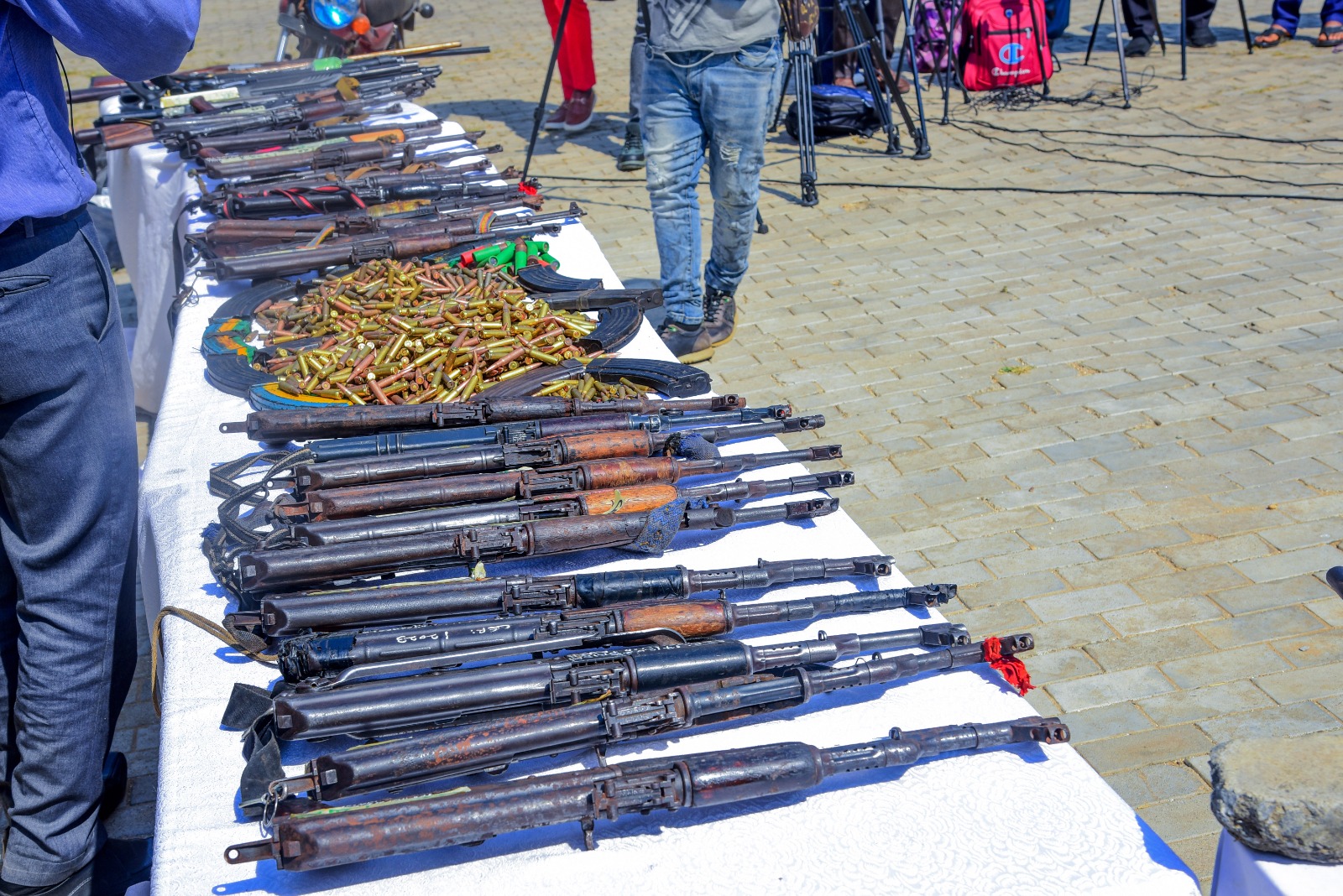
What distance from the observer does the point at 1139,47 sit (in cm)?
1134

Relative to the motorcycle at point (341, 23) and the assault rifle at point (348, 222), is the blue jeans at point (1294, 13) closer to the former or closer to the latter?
the motorcycle at point (341, 23)

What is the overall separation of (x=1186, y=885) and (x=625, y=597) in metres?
1.18

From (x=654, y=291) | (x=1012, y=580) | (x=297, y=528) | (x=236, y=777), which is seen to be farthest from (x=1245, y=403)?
(x=236, y=777)

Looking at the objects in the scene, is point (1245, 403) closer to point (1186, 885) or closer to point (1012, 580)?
point (1012, 580)

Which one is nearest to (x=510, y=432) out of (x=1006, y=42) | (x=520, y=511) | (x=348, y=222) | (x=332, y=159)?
(x=520, y=511)

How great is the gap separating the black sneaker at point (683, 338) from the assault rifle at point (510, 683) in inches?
144

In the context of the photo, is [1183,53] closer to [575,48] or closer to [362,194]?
[575,48]

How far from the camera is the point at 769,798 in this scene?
6.23 feet

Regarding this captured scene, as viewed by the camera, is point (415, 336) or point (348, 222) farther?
point (348, 222)

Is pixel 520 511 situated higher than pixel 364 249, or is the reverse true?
pixel 364 249

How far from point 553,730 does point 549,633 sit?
30 cm

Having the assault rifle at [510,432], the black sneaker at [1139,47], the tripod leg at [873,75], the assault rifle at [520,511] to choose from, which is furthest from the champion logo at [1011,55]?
the assault rifle at [520,511]

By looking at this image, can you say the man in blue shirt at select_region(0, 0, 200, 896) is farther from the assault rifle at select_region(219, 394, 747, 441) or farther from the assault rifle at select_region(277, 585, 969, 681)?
the assault rifle at select_region(277, 585, 969, 681)

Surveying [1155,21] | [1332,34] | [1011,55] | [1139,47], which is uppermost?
[1011,55]
